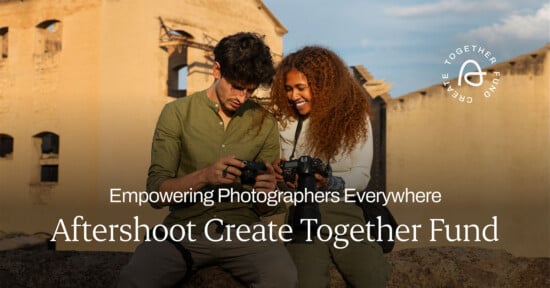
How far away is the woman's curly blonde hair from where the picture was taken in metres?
3.46

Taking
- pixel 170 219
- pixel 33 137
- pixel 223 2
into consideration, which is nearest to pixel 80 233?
pixel 33 137

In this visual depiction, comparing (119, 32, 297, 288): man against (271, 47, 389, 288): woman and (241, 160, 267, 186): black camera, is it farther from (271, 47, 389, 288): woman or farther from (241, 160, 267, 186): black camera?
(271, 47, 389, 288): woman

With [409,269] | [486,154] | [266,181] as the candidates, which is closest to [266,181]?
[266,181]

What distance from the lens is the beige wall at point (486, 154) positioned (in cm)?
1655

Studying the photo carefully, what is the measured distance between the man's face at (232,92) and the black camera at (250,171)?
409 millimetres

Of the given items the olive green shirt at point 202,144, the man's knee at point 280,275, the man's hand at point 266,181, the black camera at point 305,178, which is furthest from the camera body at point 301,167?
the man's knee at point 280,275

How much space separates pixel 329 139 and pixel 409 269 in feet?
2.57

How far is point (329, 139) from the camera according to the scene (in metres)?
3.44

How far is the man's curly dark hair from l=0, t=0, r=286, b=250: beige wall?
43.3 ft

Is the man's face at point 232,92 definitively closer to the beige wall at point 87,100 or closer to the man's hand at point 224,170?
the man's hand at point 224,170

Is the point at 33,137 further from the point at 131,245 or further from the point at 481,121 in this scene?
the point at 481,121

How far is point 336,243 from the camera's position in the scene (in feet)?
10.7

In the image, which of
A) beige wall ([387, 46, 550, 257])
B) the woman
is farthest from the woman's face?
beige wall ([387, 46, 550, 257])

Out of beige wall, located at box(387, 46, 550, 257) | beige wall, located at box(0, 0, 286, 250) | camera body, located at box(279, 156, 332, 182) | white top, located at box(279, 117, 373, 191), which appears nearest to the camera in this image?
camera body, located at box(279, 156, 332, 182)
